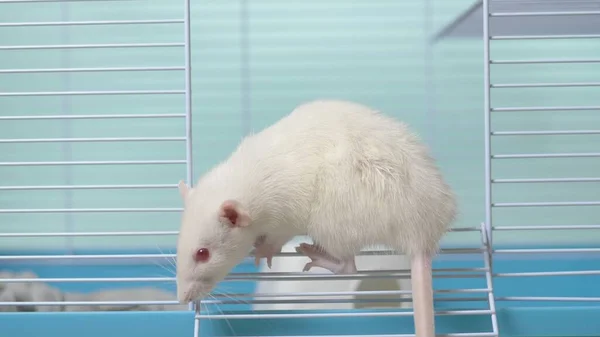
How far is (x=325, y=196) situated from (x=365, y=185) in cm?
7

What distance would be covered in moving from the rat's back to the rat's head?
116mm

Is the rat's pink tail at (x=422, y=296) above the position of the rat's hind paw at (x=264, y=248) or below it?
below

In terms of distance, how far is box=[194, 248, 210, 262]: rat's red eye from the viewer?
1.14 m

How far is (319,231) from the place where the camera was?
1175 mm

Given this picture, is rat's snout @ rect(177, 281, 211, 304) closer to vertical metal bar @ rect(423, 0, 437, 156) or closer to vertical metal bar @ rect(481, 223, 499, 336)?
vertical metal bar @ rect(481, 223, 499, 336)

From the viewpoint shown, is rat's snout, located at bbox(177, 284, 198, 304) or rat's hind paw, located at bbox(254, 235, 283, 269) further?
rat's hind paw, located at bbox(254, 235, 283, 269)

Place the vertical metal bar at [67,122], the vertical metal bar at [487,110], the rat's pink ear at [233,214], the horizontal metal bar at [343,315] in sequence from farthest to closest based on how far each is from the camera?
the vertical metal bar at [67,122] < the vertical metal bar at [487,110] < the horizontal metal bar at [343,315] < the rat's pink ear at [233,214]

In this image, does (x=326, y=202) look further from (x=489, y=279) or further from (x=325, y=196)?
(x=489, y=279)

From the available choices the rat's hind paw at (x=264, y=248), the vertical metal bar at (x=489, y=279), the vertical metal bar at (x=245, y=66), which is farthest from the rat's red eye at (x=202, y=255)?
the vertical metal bar at (x=245, y=66)

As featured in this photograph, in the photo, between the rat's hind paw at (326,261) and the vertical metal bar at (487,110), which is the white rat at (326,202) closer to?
the rat's hind paw at (326,261)

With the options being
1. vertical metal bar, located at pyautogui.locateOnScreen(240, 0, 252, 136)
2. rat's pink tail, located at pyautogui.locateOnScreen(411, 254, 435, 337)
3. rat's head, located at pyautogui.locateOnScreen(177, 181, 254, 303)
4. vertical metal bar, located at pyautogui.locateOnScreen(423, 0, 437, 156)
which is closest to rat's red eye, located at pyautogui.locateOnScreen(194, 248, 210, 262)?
rat's head, located at pyautogui.locateOnScreen(177, 181, 254, 303)

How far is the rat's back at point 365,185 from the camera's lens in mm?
1155

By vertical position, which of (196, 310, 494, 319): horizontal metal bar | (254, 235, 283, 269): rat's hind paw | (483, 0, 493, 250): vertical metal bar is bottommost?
(196, 310, 494, 319): horizontal metal bar

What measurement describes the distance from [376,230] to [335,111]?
0.75 ft
